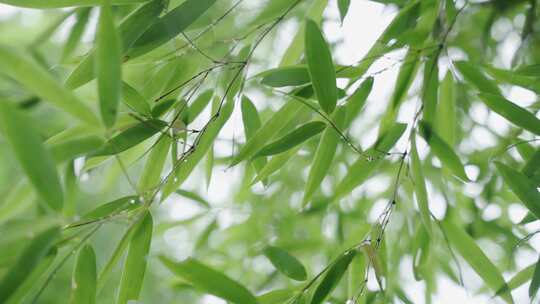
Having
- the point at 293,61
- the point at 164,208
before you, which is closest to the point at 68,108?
the point at 293,61

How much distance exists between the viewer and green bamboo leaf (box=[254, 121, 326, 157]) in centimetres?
56

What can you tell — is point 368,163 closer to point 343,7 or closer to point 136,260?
point 343,7

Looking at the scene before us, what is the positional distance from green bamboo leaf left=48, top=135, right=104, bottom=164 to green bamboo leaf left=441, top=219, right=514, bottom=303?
16.3 inches

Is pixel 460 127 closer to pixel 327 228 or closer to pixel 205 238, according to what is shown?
pixel 327 228

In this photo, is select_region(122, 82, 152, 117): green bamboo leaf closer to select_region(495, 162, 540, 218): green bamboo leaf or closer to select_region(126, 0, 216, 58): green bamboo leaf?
select_region(126, 0, 216, 58): green bamboo leaf

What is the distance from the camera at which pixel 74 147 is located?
44cm

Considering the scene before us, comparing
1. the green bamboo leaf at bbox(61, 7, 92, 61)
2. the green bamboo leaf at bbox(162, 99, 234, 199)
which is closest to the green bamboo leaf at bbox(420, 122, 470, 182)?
the green bamboo leaf at bbox(162, 99, 234, 199)

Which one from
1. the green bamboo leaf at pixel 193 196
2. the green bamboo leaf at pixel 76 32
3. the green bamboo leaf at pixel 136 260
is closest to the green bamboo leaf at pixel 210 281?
the green bamboo leaf at pixel 136 260

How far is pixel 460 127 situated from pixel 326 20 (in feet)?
1.02

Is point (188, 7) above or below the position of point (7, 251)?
above

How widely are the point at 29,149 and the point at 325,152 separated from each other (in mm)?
300

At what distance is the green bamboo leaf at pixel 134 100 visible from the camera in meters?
0.54

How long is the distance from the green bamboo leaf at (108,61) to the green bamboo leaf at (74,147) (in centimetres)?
4

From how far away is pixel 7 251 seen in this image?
17.3 inches
